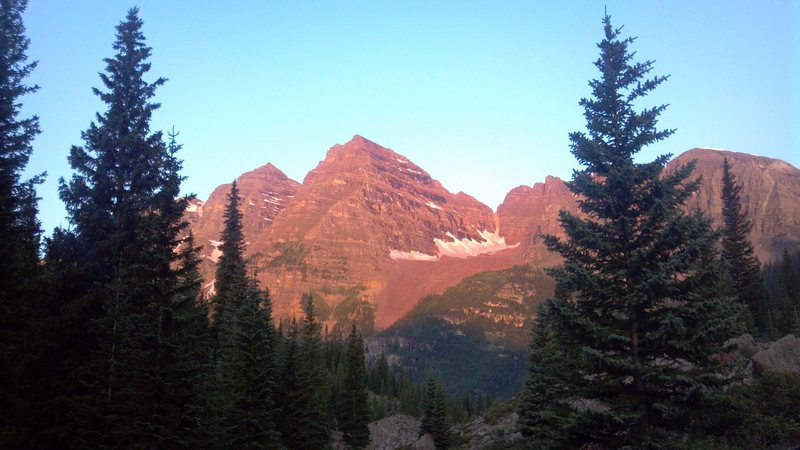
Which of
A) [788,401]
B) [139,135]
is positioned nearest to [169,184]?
[139,135]

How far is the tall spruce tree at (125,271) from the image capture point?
20156mm

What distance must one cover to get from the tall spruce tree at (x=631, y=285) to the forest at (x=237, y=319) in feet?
0.20

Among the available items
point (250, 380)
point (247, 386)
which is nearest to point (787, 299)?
point (250, 380)

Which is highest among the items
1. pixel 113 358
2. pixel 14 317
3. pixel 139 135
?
pixel 139 135

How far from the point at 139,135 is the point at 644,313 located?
816 inches

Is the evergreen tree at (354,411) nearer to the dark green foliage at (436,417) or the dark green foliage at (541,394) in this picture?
the dark green foliage at (436,417)

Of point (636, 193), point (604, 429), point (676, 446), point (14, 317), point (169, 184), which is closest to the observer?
point (676, 446)

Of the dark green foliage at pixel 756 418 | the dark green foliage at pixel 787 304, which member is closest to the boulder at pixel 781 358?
the dark green foliage at pixel 756 418

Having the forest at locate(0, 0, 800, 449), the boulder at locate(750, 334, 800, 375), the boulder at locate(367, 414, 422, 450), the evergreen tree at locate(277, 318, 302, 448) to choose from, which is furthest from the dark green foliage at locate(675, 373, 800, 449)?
the boulder at locate(367, 414, 422, 450)

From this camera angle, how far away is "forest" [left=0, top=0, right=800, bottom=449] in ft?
49.8

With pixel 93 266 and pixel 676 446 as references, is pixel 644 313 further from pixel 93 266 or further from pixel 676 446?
pixel 93 266

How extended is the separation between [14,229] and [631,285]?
20.8 meters

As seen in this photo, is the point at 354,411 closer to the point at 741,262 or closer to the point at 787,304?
the point at 741,262

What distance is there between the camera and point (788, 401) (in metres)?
15.7
